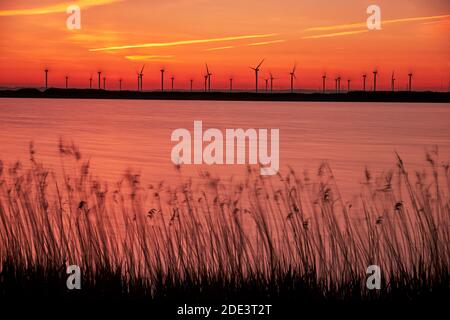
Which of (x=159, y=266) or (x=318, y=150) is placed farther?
(x=318, y=150)

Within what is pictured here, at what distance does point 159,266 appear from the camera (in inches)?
348

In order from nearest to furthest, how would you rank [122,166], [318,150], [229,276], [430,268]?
[430,268] < [229,276] < [122,166] < [318,150]

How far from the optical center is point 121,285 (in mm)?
8422

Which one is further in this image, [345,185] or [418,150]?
[418,150]

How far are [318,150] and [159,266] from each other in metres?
42.4
